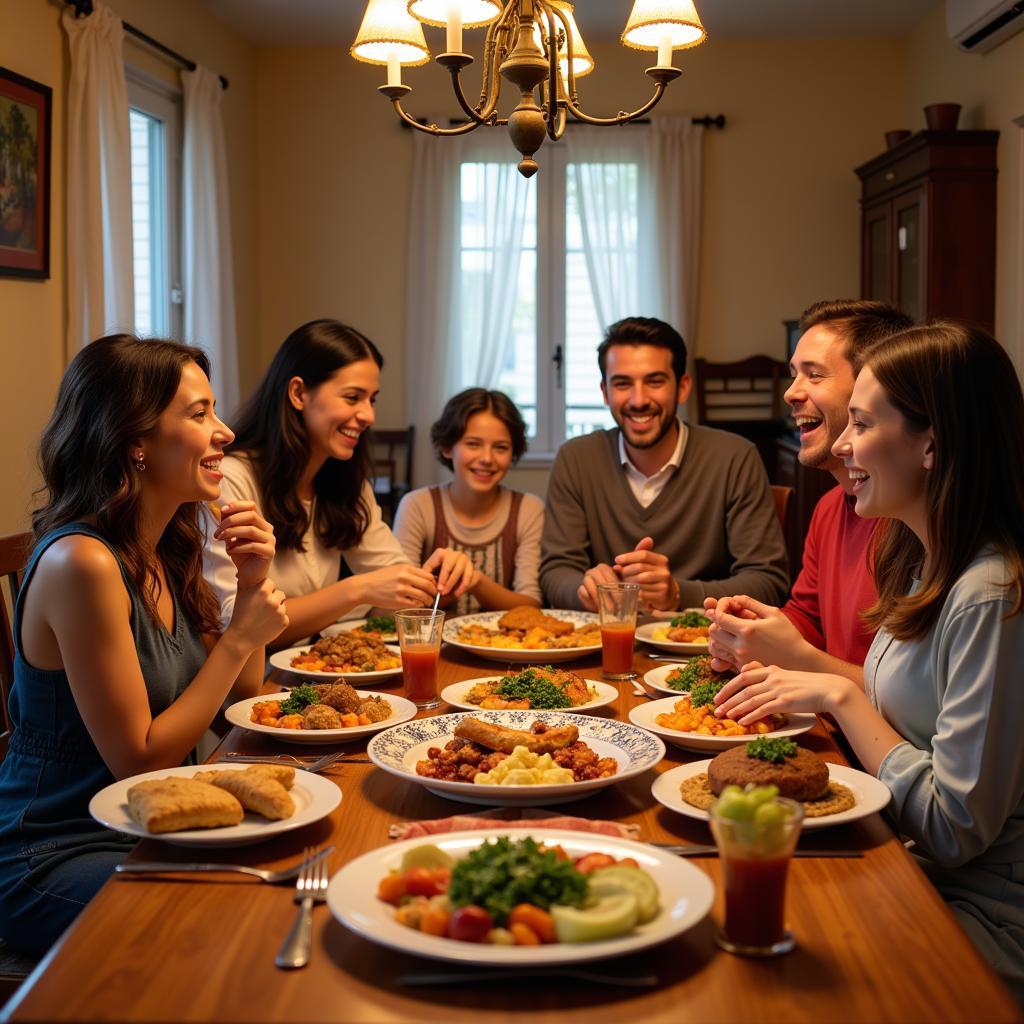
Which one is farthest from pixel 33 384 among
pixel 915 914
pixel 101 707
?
pixel 915 914

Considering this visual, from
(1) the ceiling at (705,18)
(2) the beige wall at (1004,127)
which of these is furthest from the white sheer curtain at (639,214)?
(2) the beige wall at (1004,127)

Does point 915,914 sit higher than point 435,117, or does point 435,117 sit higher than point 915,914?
point 435,117

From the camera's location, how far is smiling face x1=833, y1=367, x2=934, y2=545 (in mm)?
1603

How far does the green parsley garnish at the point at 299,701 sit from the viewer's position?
5.81 ft

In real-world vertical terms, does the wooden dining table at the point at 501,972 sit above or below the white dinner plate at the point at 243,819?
below

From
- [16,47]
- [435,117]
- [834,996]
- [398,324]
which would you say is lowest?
[834,996]

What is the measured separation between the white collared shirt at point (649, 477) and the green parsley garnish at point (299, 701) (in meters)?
1.63

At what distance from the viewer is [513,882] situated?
3.39ft

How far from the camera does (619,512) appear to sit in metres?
3.25

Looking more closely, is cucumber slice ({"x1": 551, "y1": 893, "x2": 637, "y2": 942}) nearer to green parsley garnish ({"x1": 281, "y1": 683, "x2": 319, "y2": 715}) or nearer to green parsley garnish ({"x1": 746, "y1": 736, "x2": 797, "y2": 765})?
green parsley garnish ({"x1": 746, "y1": 736, "x2": 797, "y2": 765})

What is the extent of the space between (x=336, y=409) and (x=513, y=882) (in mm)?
1903

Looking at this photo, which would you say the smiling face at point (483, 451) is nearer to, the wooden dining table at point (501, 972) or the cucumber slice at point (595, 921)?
the wooden dining table at point (501, 972)

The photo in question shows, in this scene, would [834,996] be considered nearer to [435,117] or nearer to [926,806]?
[926,806]

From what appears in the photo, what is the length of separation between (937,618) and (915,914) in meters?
0.53
